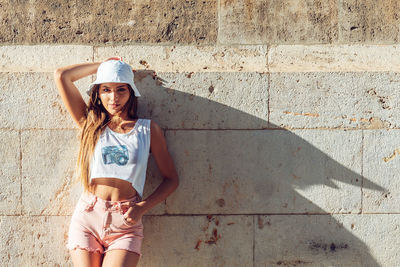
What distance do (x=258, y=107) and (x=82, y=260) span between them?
6.32 ft

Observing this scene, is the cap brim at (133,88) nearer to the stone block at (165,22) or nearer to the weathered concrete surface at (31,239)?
the stone block at (165,22)

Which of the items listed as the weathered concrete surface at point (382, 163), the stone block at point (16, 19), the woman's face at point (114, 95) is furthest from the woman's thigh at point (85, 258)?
the weathered concrete surface at point (382, 163)

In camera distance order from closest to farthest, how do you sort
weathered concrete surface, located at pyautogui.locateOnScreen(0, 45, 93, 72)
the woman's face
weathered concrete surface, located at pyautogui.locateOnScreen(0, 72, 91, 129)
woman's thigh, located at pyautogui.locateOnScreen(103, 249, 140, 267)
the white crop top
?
woman's thigh, located at pyautogui.locateOnScreen(103, 249, 140, 267) → the white crop top → the woman's face → weathered concrete surface, located at pyautogui.locateOnScreen(0, 72, 91, 129) → weathered concrete surface, located at pyautogui.locateOnScreen(0, 45, 93, 72)

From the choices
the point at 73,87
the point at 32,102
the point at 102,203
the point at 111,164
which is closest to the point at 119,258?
the point at 102,203

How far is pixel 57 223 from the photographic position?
155 inches

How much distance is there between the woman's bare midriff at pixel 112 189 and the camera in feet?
11.2

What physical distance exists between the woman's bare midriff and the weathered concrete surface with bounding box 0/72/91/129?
28.4 inches

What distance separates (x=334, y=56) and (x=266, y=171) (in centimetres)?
125

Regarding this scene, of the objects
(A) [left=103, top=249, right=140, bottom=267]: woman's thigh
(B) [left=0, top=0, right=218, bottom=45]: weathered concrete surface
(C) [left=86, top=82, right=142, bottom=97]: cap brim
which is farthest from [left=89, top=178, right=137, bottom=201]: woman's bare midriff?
(B) [left=0, top=0, right=218, bottom=45]: weathered concrete surface

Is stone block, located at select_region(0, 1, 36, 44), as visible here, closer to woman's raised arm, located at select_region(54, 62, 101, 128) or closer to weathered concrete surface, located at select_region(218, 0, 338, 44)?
woman's raised arm, located at select_region(54, 62, 101, 128)

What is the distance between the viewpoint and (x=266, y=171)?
12.9ft

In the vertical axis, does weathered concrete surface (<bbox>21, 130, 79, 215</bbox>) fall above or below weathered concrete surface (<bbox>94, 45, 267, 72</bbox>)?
below

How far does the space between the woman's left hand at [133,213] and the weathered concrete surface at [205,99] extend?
0.82 meters

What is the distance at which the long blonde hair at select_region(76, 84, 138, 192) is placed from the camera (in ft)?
11.5
